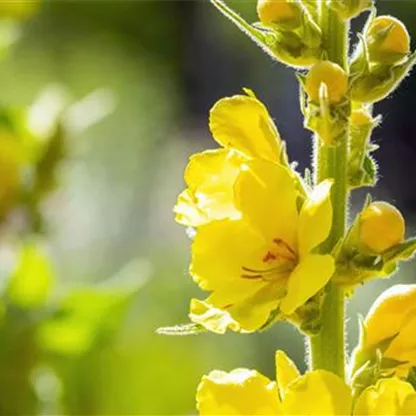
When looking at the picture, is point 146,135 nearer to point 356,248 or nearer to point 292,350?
point 292,350

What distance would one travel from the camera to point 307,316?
1.36 meters

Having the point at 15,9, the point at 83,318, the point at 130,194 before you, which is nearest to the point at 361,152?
the point at 83,318

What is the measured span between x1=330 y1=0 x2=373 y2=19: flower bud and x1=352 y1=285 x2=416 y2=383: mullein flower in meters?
0.31

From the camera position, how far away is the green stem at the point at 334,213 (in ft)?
4.47

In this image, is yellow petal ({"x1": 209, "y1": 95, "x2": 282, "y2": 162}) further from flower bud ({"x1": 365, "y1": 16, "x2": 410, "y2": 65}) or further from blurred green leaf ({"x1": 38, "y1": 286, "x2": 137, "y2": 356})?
blurred green leaf ({"x1": 38, "y1": 286, "x2": 137, "y2": 356})

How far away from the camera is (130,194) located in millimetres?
5621

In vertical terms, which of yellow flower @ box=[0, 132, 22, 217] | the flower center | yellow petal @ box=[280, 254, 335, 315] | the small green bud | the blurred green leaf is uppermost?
the small green bud

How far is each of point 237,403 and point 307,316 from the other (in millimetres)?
122

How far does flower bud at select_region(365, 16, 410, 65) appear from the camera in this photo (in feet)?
4.59

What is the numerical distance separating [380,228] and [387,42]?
21 cm

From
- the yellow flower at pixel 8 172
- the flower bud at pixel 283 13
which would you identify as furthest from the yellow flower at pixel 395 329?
the yellow flower at pixel 8 172

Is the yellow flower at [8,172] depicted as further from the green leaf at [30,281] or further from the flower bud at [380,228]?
the flower bud at [380,228]

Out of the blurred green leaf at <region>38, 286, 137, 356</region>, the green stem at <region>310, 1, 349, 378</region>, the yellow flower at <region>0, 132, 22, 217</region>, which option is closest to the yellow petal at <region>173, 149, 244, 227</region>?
the green stem at <region>310, 1, 349, 378</region>

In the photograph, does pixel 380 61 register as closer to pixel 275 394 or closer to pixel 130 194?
pixel 275 394
